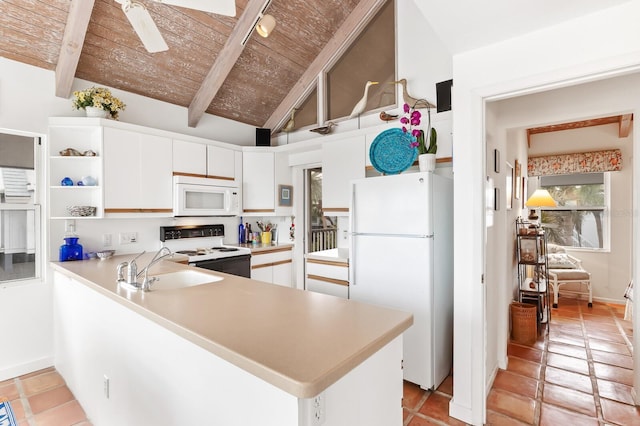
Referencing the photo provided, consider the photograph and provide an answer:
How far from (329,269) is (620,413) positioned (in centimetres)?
231

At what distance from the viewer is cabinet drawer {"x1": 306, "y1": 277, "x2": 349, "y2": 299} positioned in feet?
10.1

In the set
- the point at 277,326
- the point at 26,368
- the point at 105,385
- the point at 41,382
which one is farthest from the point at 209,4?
the point at 26,368

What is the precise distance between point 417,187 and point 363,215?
0.52 m

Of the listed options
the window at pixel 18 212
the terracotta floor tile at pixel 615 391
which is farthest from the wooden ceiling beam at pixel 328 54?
the terracotta floor tile at pixel 615 391

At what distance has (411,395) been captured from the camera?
2.39 metres

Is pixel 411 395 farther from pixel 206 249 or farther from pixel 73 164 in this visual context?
pixel 73 164

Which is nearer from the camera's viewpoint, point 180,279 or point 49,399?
point 180,279

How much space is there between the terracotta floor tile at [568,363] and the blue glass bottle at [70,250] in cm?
428

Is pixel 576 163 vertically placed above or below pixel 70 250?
above

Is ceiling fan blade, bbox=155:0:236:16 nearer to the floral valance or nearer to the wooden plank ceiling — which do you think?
the wooden plank ceiling

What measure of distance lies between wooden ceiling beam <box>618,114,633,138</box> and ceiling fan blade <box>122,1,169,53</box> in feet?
15.8

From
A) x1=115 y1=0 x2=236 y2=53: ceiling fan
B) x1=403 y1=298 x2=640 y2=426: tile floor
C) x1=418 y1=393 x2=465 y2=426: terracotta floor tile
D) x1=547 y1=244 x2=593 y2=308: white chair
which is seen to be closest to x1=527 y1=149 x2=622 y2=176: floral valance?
x1=547 y1=244 x2=593 y2=308: white chair

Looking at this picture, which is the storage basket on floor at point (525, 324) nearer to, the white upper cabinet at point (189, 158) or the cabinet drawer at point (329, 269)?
the cabinet drawer at point (329, 269)

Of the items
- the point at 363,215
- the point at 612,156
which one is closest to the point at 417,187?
the point at 363,215
